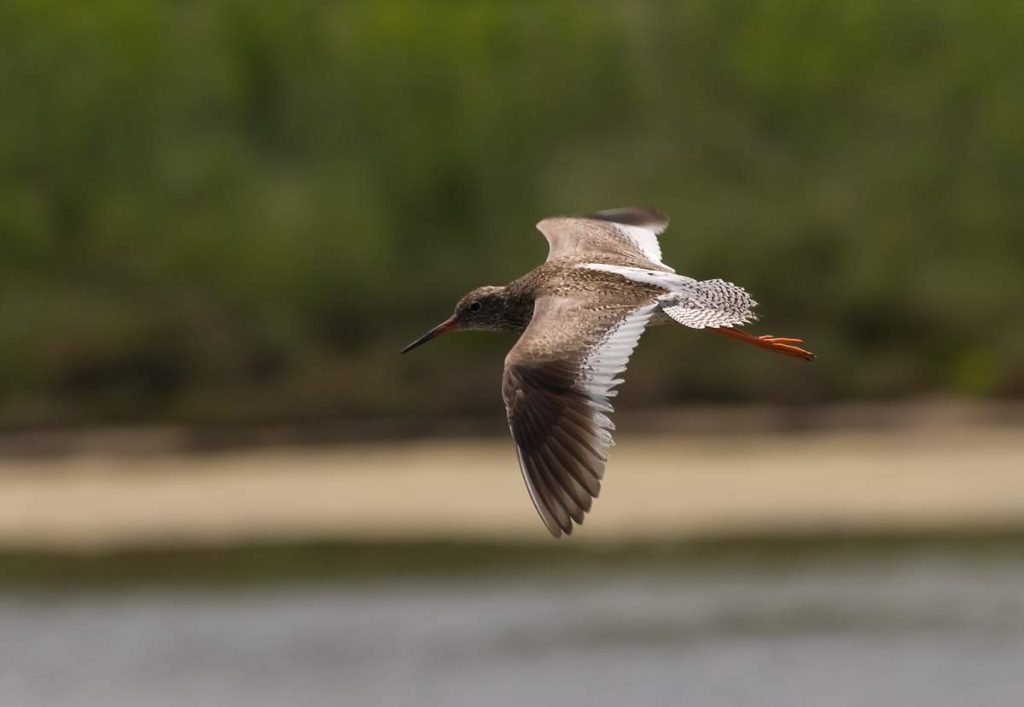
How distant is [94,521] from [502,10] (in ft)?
32.9

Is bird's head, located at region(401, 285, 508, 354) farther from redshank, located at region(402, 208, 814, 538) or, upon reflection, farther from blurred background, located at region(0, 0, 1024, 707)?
blurred background, located at region(0, 0, 1024, 707)

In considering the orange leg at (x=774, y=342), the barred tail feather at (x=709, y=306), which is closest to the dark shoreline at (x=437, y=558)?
the orange leg at (x=774, y=342)

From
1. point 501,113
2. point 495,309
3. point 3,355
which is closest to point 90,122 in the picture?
point 3,355

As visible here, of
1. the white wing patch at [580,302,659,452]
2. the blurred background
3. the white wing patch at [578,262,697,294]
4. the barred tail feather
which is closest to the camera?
the white wing patch at [580,302,659,452]

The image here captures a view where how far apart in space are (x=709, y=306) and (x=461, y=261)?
20.3 meters

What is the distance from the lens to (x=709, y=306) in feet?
27.2

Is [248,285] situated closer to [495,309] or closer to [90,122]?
[90,122]

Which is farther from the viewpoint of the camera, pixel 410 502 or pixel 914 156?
pixel 914 156

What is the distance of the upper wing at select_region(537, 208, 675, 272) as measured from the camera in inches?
384

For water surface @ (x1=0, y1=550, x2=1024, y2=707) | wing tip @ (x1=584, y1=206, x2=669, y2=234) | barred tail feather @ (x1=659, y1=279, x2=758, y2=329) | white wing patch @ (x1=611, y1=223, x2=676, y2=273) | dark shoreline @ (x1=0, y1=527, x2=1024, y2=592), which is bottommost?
dark shoreline @ (x1=0, y1=527, x2=1024, y2=592)

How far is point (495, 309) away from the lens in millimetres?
8852

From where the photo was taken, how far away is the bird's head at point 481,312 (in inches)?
348

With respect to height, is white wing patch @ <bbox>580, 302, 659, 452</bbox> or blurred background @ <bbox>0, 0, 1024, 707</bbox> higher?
white wing patch @ <bbox>580, 302, 659, 452</bbox>

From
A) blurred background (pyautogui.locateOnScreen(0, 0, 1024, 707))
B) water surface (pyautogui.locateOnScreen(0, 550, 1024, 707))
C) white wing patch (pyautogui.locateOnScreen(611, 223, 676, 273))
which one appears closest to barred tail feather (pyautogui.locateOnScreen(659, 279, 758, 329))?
white wing patch (pyautogui.locateOnScreen(611, 223, 676, 273))
